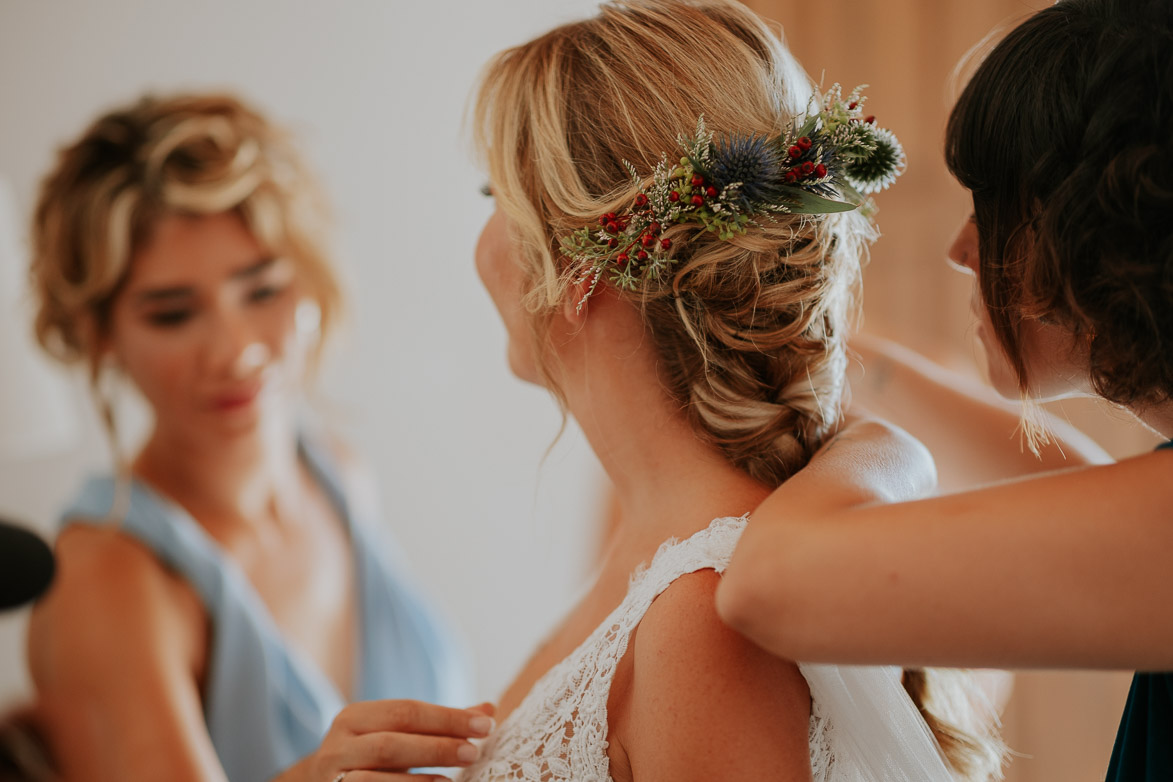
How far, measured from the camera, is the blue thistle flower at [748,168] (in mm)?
A: 848

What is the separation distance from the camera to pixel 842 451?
2.91ft

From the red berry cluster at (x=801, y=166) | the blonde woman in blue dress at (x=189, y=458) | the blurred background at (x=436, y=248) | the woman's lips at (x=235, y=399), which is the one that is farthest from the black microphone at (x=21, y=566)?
the blurred background at (x=436, y=248)

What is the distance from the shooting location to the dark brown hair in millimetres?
682

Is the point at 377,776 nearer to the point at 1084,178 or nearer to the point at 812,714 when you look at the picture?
the point at 812,714

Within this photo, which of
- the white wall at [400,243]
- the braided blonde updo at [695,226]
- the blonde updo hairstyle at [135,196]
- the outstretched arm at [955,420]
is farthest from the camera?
the white wall at [400,243]

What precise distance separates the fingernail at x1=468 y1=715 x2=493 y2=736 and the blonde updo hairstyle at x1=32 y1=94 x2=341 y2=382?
1.09 meters

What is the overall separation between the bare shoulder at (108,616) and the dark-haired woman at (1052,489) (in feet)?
3.97

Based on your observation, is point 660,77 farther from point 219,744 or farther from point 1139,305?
point 219,744

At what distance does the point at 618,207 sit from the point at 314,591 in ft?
4.49

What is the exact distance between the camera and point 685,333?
3.15 feet

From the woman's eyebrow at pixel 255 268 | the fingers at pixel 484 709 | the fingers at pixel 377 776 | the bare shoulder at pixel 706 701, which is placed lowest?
the fingers at pixel 484 709

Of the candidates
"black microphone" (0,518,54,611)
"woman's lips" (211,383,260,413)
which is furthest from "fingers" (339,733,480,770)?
"woman's lips" (211,383,260,413)

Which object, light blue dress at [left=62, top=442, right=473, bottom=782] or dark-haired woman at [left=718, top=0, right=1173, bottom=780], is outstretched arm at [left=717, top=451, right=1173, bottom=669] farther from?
light blue dress at [left=62, top=442, right=473, bottom=782]

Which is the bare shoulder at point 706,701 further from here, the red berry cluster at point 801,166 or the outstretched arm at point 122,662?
the outstretched arm at point 122,662
